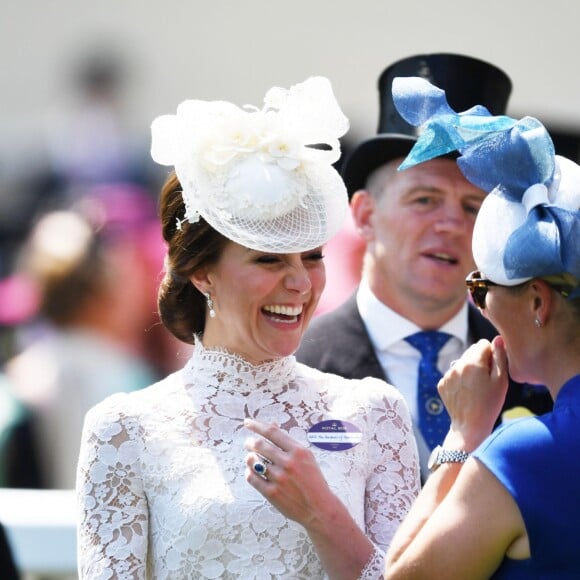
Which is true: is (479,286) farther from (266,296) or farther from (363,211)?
(363,211)

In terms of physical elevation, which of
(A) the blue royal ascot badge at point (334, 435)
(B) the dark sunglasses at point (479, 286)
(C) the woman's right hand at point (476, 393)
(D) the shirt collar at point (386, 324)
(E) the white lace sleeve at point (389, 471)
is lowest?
(D) the shirt collar at point (386, 324)

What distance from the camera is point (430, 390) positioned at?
12.9ft

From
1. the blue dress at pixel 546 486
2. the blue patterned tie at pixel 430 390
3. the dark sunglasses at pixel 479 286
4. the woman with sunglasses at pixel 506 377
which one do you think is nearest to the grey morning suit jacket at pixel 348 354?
the blue patterned tie at pixel 430 390

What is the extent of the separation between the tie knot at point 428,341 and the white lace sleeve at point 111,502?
1431 mm

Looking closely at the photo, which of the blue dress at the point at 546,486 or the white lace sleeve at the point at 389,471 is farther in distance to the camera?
the white lace sleeve at the point at 389,471

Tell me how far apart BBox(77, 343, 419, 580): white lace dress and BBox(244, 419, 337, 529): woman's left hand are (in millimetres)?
196

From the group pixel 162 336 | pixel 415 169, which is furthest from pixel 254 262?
pixel 162 336

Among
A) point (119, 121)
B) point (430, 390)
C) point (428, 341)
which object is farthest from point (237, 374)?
point (119, 121)

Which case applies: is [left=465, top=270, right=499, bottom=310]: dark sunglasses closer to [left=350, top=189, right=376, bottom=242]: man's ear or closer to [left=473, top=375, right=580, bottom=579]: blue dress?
[left=473, top=375, right=580, bottom=579]: blue dress

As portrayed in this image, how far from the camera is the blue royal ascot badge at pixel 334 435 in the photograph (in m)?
2.88

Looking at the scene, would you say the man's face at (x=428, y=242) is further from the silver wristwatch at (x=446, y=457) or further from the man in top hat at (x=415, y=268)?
the silver wristwatch at (x=446, y=457)

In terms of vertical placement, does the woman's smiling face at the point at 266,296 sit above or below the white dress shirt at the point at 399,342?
above

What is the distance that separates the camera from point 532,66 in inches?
247

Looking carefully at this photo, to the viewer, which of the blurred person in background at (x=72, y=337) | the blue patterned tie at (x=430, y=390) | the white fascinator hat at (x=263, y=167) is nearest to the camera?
the white fascinator hat at (x=263, y=167)
